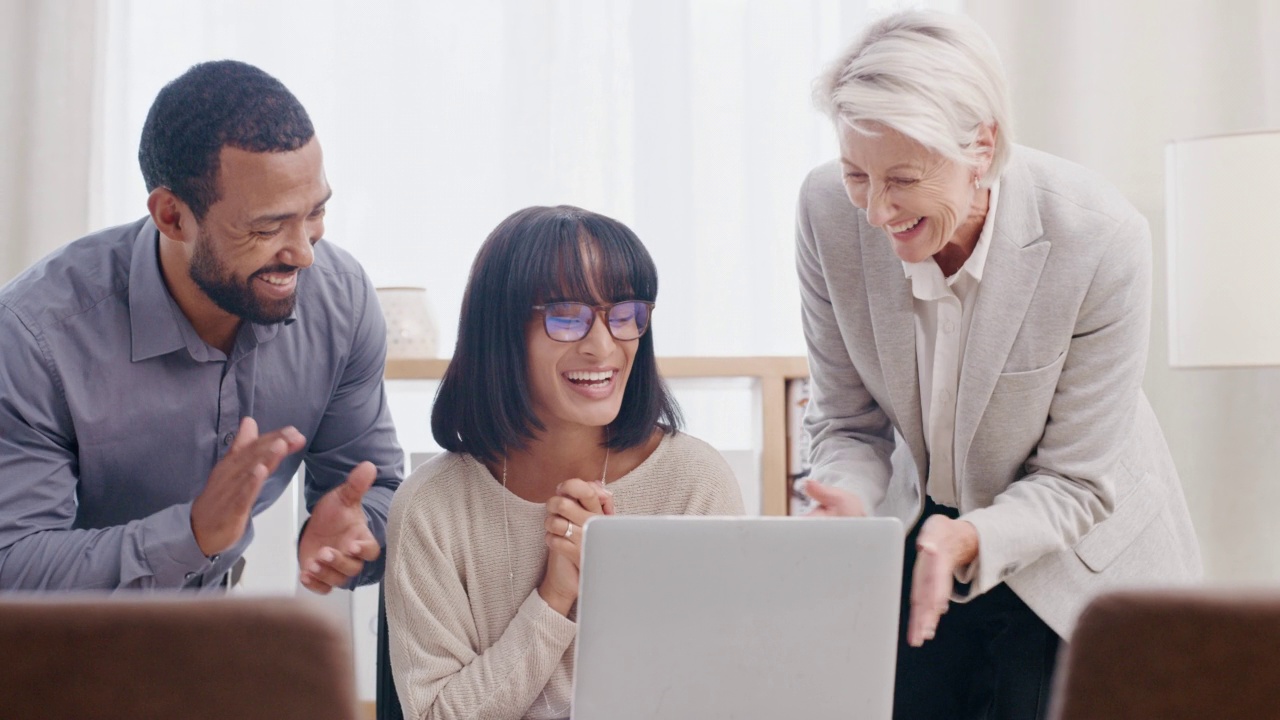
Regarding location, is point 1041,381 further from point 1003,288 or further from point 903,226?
point 903,226

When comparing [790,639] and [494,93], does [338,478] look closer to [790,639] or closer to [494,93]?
[790,639]

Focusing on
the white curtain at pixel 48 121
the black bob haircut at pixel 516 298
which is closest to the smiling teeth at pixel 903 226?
the black bob haircut at pixel 516 298

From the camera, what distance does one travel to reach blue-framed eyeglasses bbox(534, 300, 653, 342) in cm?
153

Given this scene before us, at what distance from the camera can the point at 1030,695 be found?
5.10 feet

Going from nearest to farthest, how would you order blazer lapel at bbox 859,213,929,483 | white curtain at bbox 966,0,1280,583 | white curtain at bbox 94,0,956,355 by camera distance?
blazer lapel at bbox 859,213,929,483, white curtain at bbox 966,0,1280,583, white curtain at bbox 94,0,956,355

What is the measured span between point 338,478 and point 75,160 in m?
1.71

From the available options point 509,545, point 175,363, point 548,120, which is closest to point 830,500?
point 509,545

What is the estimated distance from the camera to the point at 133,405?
1628mm

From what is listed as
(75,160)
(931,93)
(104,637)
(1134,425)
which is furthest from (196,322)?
(75,160)

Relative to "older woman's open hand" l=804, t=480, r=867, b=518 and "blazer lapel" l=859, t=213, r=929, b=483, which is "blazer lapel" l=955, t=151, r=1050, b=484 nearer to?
"blazer lapel" l=859, t=213, r=929, b=483

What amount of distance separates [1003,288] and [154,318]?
1176mm

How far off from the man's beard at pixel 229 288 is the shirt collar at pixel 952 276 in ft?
2.84

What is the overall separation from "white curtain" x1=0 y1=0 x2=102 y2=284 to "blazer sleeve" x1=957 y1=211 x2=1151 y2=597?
2.59 meters

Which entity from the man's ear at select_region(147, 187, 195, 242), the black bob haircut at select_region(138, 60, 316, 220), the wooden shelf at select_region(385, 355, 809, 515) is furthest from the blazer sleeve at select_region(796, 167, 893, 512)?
the man's ear at select_region(147, 187, 195, 242)
